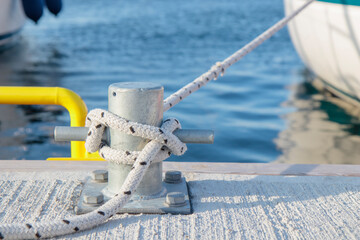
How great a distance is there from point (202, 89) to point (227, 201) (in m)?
4.52

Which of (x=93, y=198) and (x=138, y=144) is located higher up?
(x=138, y=144)

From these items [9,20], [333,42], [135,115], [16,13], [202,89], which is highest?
[16,13]

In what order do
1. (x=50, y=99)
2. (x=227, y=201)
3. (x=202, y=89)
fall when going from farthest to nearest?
1. (x=202, y=89)
2. (x=50, y=99)
3. (x=227, y=201)

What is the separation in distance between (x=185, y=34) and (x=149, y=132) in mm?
10121

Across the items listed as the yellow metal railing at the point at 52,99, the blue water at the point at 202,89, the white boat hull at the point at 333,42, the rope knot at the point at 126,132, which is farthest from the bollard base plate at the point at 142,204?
the white boat hull at the point at 333,42

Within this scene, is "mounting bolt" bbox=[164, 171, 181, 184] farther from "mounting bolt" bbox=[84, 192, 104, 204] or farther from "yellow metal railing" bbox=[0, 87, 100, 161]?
"yellow metal railing" bbox=[0, 87, 100, 161]

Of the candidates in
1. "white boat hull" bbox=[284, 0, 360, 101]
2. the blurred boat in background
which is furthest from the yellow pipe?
the blurred boat in background

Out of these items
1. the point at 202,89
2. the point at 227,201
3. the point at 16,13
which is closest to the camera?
the point at 227,201

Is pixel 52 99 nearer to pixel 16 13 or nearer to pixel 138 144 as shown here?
pixel 138 144

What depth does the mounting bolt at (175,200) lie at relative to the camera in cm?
167

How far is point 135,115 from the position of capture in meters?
1.65

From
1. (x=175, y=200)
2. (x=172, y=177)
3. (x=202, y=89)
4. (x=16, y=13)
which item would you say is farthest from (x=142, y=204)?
(x=16, y=13)

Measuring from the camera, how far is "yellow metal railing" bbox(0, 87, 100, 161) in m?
2.46

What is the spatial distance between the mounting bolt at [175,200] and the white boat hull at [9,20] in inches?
330
